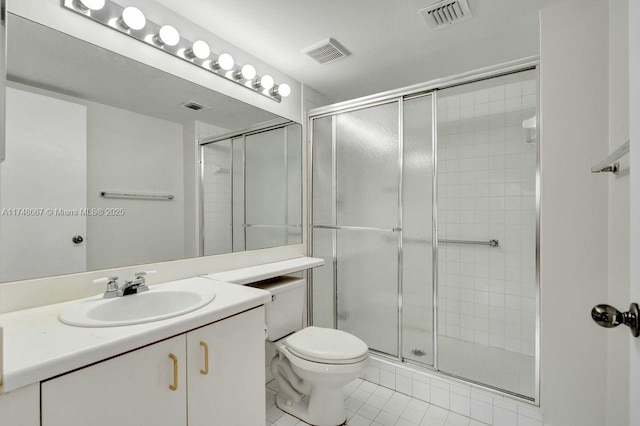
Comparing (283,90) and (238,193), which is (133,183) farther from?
(283,90)

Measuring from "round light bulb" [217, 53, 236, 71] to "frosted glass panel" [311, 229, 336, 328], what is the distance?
1.29 metres

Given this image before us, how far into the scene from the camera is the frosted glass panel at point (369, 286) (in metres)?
2.02

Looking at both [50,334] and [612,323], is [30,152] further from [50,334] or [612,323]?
[612,323]

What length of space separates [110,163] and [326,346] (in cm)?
137

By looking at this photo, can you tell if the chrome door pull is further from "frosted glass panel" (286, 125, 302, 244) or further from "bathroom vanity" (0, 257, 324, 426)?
"frosted glass panel" (286, 125, 302, 244)

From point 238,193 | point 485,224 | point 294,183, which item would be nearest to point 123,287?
point 238,193

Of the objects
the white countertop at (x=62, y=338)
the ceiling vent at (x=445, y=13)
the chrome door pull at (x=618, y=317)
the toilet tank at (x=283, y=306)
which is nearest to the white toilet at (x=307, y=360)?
the toilet tank at (x=283, y=306)

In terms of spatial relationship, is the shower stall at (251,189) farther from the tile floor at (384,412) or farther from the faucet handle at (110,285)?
the tile floor at (384,412)

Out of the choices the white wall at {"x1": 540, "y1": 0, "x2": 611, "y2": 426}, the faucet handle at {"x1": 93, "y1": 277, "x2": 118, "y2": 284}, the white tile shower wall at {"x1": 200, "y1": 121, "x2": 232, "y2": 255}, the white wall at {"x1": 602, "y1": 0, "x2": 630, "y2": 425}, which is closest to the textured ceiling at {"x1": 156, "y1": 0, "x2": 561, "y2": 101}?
the white wall at {"x1": 540, "y1": 0, "x2": 611, "y2": 426}

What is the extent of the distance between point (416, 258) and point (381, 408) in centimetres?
92

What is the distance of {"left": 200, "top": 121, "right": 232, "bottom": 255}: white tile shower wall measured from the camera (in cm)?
170

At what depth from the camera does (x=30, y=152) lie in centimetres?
112

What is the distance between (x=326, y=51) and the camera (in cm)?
192

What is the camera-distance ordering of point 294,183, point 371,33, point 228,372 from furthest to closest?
point 294,183
point 371,33
point 228,372
